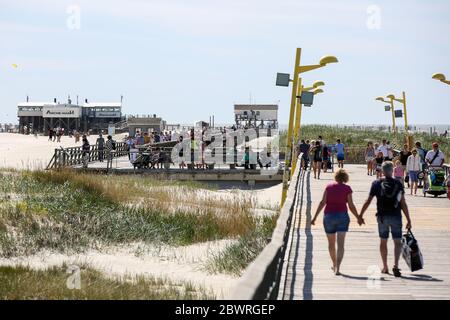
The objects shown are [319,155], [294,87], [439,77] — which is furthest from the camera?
[319,155]

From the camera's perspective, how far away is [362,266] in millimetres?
12031

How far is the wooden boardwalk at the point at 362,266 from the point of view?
1012cm

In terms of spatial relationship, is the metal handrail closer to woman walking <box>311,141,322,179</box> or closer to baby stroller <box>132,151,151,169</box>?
woman walking <box>311,141,322,179</box>

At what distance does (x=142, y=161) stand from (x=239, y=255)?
2022 centimetres

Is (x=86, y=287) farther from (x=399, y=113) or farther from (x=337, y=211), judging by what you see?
(x=399, y=113)

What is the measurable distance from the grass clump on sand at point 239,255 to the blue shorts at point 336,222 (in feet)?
13.1

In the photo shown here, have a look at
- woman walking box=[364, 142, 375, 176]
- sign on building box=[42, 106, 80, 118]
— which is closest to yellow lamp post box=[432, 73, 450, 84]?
woman walking box=[364, 142, 375, 176]

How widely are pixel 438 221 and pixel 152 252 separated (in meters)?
6.09

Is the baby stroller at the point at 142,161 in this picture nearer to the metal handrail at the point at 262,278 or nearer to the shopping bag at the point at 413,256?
the shopping bag at the point at 413,256

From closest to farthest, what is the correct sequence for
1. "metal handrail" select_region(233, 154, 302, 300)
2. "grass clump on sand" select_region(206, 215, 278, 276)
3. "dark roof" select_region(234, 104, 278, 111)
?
"metal handrail" select_region(233, 154, 302, 300) < "grass clump on sand" select_region(206, 215, 278, 276) < "dark roof" select_region(234, 104, 278, 111)

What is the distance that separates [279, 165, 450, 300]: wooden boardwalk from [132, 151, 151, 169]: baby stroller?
1766 centimetres

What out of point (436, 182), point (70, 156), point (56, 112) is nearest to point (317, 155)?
point (436, 182)

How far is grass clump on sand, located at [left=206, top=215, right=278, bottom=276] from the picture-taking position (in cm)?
1560
